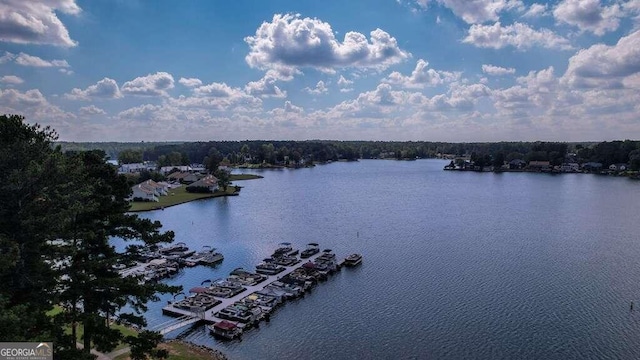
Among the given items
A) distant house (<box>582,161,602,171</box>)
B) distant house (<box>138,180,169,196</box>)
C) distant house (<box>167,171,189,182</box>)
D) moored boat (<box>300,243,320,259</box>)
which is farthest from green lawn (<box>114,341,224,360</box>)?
distant house (<box>582,161,602,171</box>)

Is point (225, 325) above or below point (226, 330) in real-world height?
above

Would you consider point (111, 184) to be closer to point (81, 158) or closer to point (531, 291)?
point (81, 158)

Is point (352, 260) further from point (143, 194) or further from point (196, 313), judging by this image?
point (143, 194)

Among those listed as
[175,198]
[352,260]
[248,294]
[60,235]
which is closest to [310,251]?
[352,260]

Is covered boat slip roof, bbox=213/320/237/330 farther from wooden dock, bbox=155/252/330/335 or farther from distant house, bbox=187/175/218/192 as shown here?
distant house, bbox=187/175/218/192

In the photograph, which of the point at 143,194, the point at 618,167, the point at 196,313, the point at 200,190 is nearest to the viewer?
the point at 196,313

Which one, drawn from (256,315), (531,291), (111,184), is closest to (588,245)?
(531,291)
